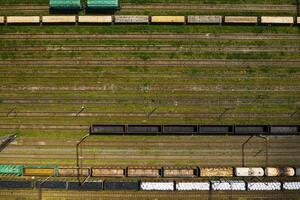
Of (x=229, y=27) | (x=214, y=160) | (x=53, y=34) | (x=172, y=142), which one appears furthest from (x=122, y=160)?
(x=229, y=27)

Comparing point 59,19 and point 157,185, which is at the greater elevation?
point 59,19

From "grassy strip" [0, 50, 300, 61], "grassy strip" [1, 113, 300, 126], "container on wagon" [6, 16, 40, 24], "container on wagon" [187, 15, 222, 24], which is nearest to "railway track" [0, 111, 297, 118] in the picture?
"grassy strip" [1, 113, 300, 126]

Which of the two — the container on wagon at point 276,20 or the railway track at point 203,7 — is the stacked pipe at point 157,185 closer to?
the railway track at point 203,7

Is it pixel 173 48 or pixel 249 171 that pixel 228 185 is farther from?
pixel 173 48

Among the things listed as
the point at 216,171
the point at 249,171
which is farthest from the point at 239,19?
the point at 216,171

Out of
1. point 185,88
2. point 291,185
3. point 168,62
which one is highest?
point 168,62

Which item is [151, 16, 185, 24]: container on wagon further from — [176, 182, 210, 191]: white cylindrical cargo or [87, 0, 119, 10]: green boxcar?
[176, 182, 210, 191]: white cylindrical cargo
